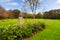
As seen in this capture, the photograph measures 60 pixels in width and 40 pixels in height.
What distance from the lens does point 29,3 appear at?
719 inches

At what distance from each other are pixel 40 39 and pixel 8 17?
2095cm

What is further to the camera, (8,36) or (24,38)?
(24,38)

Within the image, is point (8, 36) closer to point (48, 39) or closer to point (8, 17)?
point (48, 39)

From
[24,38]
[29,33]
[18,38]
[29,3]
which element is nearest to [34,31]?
[29,33]

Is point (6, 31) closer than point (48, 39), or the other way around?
point (6, 31)

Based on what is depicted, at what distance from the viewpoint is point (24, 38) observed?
1132cm

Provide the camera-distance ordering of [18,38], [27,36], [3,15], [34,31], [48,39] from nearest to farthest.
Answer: [18,38], [48,39], [27,36], [34,31], [3,15]

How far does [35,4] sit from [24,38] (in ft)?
25.1

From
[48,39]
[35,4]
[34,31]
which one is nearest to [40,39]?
[48,39]

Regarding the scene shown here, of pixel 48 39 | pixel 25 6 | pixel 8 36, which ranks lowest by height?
pixel 48 39

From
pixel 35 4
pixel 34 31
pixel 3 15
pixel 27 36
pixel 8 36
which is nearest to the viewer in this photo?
pixel 8 36

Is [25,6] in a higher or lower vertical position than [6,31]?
higher

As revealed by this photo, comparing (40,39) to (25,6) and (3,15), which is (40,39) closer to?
(25,6)

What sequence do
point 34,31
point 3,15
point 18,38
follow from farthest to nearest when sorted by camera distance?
1. point 3,15
2. point 34,31
3. point 18,38
